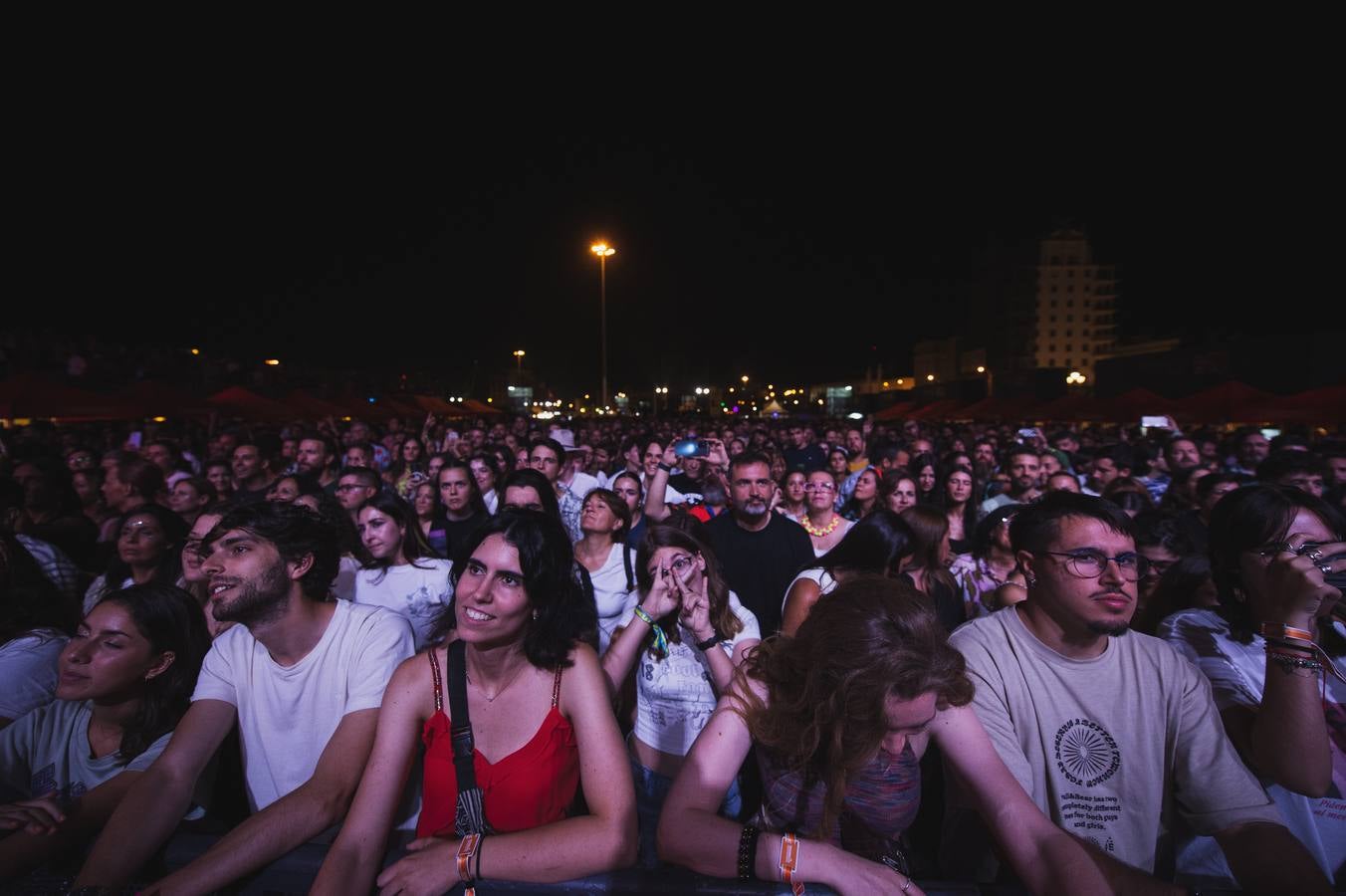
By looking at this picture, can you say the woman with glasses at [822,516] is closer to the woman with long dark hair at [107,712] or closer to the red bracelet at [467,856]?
the red bracelet at [467,856]

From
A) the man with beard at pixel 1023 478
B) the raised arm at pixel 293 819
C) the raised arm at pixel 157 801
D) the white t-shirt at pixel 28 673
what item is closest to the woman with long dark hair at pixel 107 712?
the raised arm at pixel 157 801

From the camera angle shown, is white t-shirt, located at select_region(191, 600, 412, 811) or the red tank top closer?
the red tank top

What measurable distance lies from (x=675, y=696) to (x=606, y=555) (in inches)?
70.2

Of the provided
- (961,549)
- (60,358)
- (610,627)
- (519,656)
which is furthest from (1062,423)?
(60,358)

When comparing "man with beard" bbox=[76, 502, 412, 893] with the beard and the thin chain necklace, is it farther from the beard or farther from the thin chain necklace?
the thin chain necklace

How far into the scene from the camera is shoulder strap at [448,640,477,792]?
2.00 meters

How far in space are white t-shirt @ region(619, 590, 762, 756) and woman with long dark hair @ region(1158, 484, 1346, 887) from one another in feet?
5.88

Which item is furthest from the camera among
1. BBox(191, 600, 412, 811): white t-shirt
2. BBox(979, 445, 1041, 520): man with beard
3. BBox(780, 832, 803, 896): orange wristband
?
BBox(979, 445, 1041, 520): man with beard

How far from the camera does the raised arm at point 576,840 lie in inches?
68.1

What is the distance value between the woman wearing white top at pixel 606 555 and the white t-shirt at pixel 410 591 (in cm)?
94

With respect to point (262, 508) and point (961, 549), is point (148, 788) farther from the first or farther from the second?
point (961, 549)

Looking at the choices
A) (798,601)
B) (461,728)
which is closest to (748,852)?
(461,728)

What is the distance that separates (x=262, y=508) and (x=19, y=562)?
194 cm

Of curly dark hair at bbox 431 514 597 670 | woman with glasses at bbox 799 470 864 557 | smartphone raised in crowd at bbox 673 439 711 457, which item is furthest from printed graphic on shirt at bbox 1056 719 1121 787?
smartphone raised in crowd at bbox 673 439 711 457
